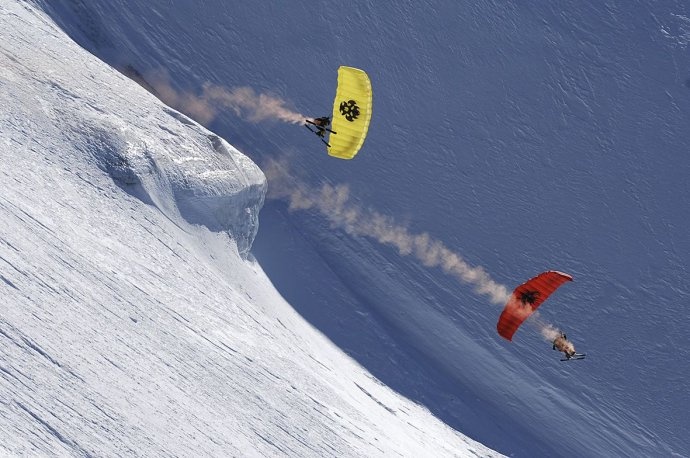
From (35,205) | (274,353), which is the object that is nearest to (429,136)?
(274,353)

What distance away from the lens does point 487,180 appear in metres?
32.2

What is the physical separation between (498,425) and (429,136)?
9691mm

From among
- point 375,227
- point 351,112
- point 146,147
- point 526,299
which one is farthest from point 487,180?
point 146,147

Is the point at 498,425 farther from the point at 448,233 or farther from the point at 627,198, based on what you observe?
the point at 627,198

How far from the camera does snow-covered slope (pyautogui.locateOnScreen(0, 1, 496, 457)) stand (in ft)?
57.8

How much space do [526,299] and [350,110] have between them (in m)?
6.39

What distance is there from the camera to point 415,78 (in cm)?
3341

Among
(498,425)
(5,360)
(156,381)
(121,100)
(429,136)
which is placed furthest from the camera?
(429,136)

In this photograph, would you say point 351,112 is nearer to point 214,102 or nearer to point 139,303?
point 139,303

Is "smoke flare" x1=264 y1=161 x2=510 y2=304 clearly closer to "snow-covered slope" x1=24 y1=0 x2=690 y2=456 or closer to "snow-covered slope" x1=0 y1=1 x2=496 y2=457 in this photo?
"snow-covered slope" x1=24 y1=0 x2=690 y2=456

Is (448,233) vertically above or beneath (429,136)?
beneath

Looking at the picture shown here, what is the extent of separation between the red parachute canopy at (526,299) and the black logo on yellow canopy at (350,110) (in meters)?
5.81

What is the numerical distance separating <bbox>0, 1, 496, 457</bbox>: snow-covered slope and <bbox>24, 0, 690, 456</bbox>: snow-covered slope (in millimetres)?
2101

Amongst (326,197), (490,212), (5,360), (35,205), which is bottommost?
(5,360)
